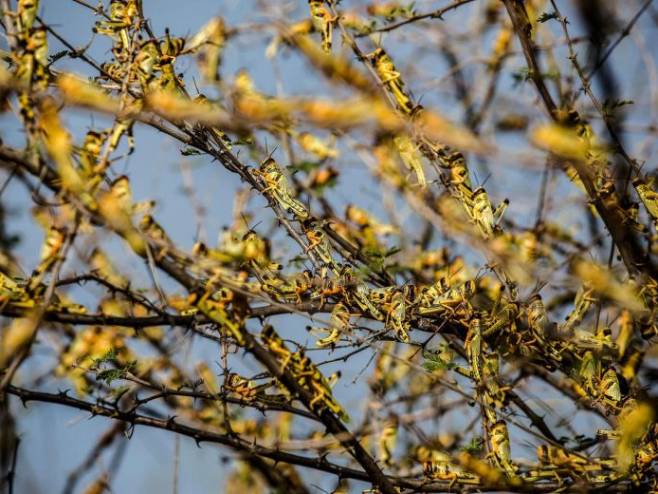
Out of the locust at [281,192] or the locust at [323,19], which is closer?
the locust at [281,192]

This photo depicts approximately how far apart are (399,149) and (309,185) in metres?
1.14

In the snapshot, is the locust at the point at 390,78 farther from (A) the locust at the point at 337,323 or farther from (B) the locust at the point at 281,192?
(A) the locust at the point at 337,323

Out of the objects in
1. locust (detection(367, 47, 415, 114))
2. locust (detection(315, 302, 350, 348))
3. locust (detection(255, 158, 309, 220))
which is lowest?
locust (detection(315, 302, 350, 348))

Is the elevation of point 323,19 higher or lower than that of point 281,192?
higher

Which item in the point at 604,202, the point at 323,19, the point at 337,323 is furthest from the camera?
the point at 323,19

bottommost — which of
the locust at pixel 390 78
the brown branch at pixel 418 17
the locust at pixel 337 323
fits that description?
the locust at pixel 337 323

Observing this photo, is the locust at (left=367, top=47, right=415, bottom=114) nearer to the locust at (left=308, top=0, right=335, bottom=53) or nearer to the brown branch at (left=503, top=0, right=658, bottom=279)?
the locust at (left=308, top=0, right=335, bottom=53)

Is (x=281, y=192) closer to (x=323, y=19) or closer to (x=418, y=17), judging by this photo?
(x=323, y=19)

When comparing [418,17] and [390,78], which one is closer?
[390,78]

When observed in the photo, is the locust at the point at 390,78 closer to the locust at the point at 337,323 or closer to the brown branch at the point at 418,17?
the brown branch at the point at 418,17

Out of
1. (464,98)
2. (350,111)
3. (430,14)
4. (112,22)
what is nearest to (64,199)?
(350,111)

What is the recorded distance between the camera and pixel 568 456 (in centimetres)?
220

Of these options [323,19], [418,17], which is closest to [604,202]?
[418,17]

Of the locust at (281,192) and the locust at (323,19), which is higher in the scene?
the locust at (323,19)
